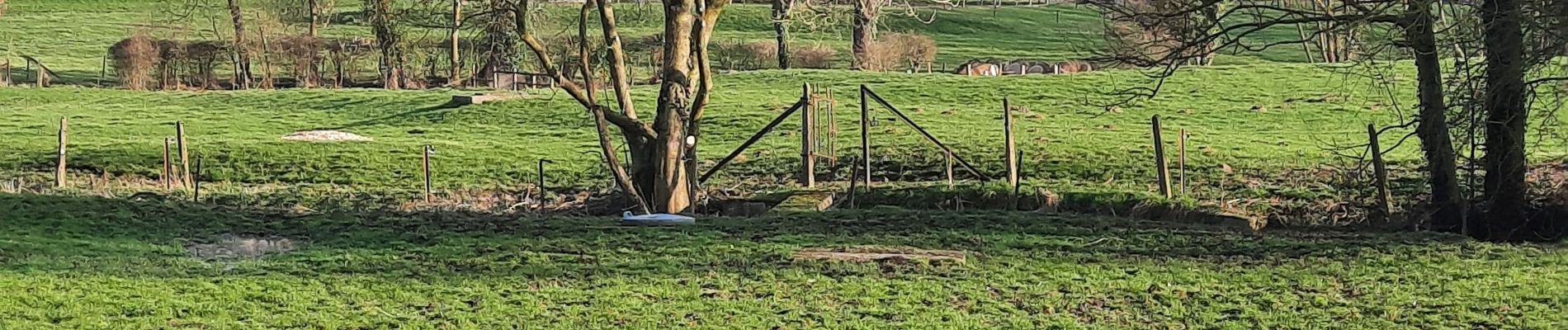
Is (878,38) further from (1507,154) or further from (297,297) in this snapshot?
(297,297)

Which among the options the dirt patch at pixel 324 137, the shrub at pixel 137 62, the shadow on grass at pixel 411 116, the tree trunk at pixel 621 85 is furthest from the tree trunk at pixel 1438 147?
the shrub at pixel 137 62

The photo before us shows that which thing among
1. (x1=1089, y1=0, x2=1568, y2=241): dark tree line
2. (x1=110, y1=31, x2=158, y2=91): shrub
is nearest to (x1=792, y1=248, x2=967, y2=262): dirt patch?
(x1=1089, y1=0, x2=1568, y2=241): dark tree line

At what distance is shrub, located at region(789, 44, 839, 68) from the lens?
3900 cm

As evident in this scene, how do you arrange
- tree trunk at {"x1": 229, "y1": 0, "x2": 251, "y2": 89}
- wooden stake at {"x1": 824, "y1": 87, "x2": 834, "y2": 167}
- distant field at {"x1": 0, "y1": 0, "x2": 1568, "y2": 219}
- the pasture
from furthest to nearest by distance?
tree trunk at {"x1": 229, "y1": 0, "x2": 251, "y2": 89}
distant field at {"x1": 0, "y1": 0, "x2": 1568, "y2": 219}
wooden stake at {"x1": 824, "y1": 87, "x2": 834, "y2": 167}
the pasture

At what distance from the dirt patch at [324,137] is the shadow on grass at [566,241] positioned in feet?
29.2

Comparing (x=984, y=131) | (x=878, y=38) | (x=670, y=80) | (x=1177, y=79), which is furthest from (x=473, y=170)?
(x=878, y=38)

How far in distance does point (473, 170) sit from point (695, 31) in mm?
6194

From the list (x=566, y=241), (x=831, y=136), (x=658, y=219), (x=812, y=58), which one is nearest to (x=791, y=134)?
(x=831, y=136)

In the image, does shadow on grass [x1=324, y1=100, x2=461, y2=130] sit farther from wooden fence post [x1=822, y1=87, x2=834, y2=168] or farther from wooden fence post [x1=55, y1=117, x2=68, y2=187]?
wooden fence post [x1=822, y1=87, x2=834, y2=168]

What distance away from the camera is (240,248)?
11.5m

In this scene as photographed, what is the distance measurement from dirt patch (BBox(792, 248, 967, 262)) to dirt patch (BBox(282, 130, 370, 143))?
13.7m

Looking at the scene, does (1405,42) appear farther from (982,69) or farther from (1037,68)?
(1037,68)

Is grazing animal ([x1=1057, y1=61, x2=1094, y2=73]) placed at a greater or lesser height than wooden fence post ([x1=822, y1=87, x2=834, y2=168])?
greater

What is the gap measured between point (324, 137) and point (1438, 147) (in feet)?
54.4
